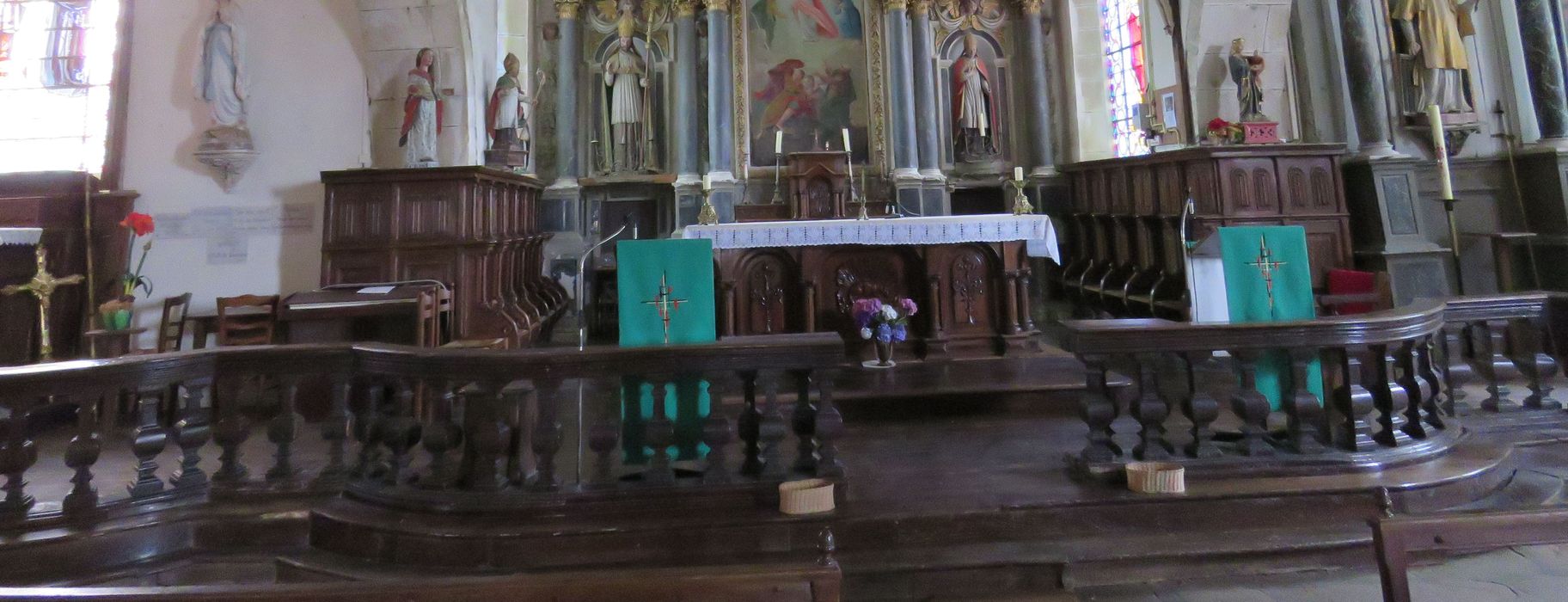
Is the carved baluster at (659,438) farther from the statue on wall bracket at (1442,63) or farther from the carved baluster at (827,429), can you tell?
the statue on wall bracket at (1442,63)

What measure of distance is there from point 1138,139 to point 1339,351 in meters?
7.00

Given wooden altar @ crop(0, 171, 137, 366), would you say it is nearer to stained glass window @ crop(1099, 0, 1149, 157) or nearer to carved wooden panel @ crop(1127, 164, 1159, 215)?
carved wooden panel @ crop(1127, 164, 1159, 215)

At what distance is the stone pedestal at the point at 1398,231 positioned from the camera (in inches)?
259

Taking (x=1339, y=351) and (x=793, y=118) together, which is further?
(x=793, y=118)

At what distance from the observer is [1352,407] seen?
10.3 ft

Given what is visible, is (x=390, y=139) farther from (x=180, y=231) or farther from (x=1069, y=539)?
(x=1069, y=539)

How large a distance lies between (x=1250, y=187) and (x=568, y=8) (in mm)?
8068

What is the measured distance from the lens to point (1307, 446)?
314 cm

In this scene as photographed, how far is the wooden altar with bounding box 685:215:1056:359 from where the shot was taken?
20.9ft

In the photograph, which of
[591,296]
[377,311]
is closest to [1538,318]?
[377,311]

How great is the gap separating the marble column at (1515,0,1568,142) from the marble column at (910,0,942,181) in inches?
220

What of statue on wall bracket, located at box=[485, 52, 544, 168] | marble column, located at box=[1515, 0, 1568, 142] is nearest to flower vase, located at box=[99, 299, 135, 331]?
statue on wall bracket, located at box=[485, 52, 544, 168]

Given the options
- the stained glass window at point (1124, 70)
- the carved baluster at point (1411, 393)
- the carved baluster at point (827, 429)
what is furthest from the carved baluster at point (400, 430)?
the stained glass window at point (1124, 70)

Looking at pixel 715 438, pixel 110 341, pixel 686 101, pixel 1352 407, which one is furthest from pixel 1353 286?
pixel 110 341
